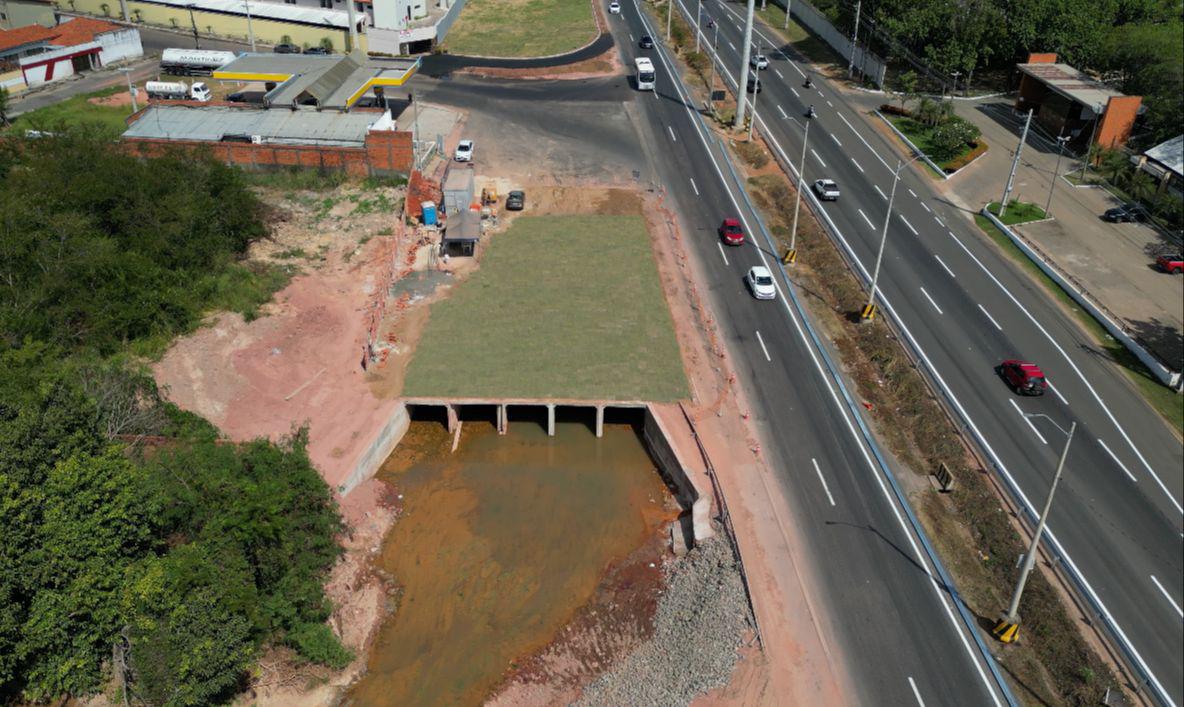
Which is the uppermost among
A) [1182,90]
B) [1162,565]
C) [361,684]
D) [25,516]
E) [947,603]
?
[1182,90]

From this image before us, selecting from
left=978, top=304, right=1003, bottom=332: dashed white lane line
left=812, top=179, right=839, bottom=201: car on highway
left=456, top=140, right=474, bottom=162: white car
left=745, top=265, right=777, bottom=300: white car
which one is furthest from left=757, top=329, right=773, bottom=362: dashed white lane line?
left=456, top=140, right=474, bottom=162: white car

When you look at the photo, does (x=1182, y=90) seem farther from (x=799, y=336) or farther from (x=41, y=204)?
(x=41, y=204)

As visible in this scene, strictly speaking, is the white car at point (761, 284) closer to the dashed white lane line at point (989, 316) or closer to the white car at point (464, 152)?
the dashed white lane line at point (989, 316)

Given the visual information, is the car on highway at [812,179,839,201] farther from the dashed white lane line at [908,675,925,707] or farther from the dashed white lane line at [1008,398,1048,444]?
the dashed white lane line at [908,675,925,707]

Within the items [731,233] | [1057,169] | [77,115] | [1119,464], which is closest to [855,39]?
[1057,169]

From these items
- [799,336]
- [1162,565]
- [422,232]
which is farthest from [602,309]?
[1162,565]

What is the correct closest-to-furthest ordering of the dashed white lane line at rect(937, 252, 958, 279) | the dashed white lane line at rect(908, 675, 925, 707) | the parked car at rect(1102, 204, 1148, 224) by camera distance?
the dashed white lane line at rect(908, 675, 925, 707), the parked car at rect(1102, 204, 1148, 224), the dashed white lane line at rect(937, 252, 958, 279)
